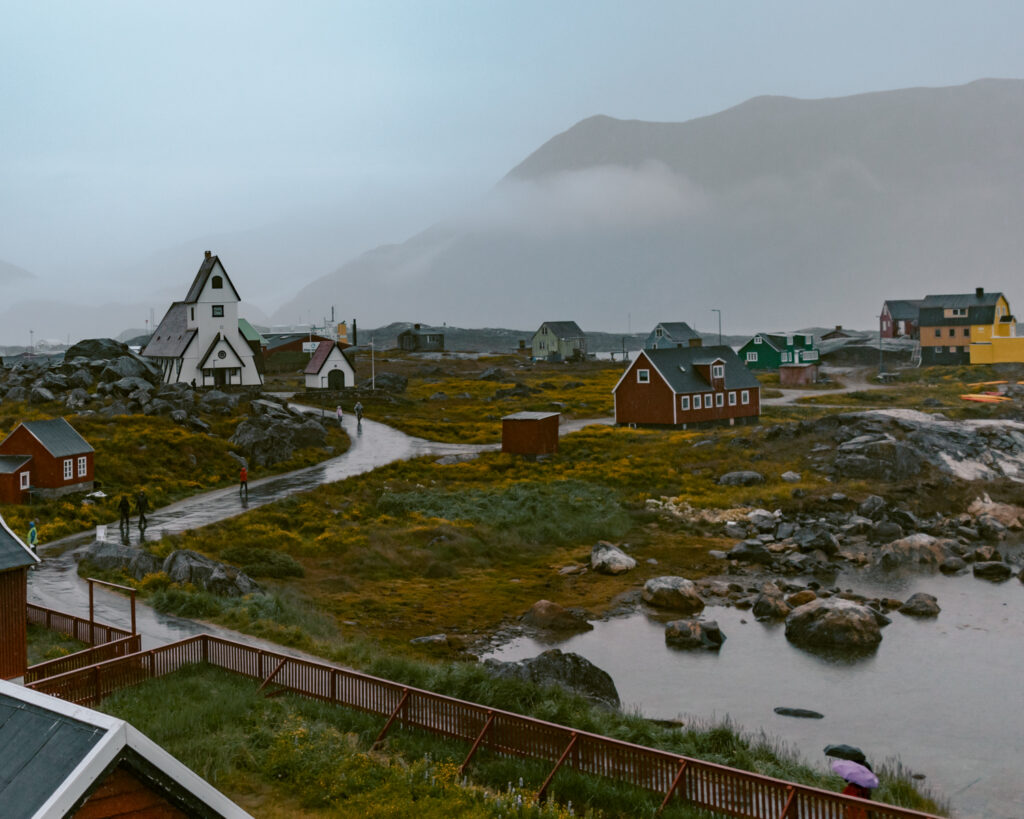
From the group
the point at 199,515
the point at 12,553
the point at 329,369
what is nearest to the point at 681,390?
the point at 329,369

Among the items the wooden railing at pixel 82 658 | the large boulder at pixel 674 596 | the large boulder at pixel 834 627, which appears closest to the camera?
the wooden railing at pixel 82 658

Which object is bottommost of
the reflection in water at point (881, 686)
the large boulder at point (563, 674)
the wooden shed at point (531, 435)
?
the reflection in water at point (881, 686)

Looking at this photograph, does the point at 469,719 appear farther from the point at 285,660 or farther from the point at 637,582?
the point at 637,582

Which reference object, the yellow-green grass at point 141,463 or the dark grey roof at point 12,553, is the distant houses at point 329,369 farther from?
the dark grey roof at point 12,553

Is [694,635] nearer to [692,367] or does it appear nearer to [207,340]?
[692,367]

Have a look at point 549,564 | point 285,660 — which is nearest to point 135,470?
point 549,564

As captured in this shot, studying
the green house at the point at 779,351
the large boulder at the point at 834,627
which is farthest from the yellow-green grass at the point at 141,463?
the green house at the point at 779,351

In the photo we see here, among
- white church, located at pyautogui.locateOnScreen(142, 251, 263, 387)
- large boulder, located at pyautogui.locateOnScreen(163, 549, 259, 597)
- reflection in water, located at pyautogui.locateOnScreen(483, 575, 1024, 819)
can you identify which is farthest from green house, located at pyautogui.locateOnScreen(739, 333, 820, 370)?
large boulder, located at pyautogui.locateOnScreen(163, 549, 259, 597)

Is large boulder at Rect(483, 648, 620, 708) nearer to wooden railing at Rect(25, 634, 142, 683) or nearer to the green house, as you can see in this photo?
wooden railing at Rect(25, 634, 142, 683)
